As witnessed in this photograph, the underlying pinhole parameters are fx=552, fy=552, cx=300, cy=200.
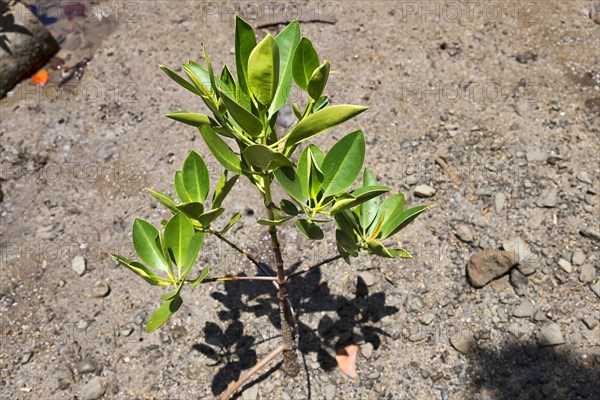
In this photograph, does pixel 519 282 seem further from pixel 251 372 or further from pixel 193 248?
pixel 193 248

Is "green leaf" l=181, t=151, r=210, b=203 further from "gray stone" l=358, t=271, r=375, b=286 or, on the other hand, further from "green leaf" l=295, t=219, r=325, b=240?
"gray stone" l=358, t=271, r=375, b=286

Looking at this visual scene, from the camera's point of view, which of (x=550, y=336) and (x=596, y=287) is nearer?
(x=550, y=336)

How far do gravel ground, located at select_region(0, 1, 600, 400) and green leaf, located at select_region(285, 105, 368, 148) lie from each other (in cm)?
123

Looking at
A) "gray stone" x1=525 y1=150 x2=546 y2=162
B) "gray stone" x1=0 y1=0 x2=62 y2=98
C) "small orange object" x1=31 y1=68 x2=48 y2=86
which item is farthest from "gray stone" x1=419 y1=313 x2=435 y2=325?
"gray stone" x1=0 y1=0 x2=62 y2=98

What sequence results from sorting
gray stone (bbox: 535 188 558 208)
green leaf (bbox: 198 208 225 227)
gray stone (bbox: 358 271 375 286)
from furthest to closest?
gray stone (bbox: 535 188 558 208)
gray stone (bbox: 358 271 375 286)
green leaf (bbox: 198 208 225 227)

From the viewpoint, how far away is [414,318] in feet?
7.21

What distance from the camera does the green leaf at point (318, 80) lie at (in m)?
1.10

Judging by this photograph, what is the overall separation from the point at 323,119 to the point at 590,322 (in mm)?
1588

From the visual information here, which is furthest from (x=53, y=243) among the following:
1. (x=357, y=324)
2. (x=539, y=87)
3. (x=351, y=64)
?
(x=539, y=87)

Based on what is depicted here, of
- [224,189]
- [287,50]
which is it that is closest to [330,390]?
[224,189]

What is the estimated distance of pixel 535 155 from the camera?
259cm

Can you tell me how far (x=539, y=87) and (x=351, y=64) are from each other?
3.25ft

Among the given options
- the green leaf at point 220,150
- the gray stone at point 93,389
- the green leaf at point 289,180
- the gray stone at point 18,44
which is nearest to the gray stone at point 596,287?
the green leaf at point 289,180

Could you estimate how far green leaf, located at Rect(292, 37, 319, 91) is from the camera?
1.18 m
